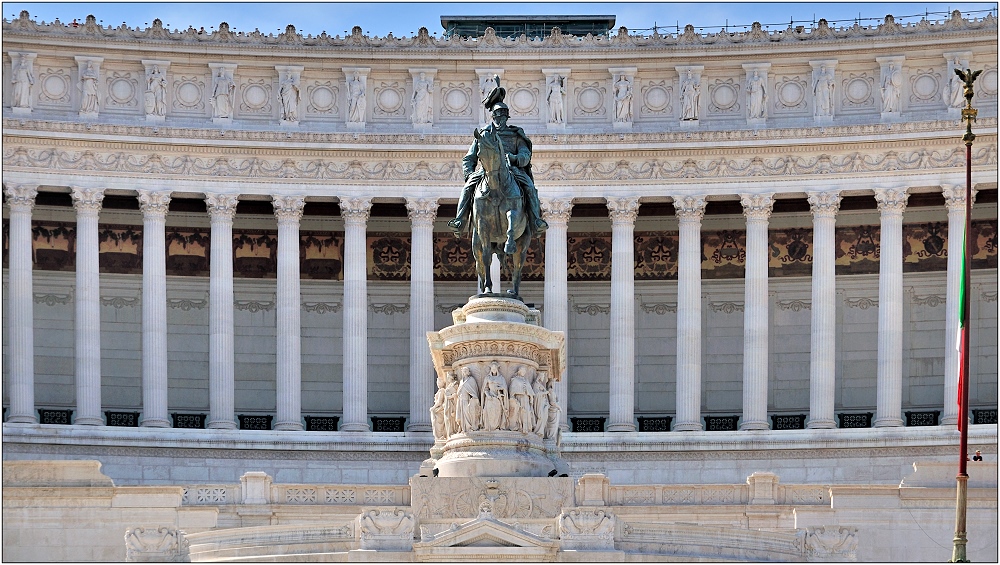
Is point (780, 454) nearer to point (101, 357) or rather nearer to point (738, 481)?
point (738, 481)

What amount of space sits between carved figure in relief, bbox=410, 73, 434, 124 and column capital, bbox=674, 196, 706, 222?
882 cm

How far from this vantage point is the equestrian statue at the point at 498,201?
55.9 metres

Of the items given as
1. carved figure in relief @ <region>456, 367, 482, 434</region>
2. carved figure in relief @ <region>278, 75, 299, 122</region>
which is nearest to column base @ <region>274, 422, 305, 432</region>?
carved figure in relief @ <region>278, 75, 299, 122</region>

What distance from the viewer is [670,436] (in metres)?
80.7

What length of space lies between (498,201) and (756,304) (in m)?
28.5

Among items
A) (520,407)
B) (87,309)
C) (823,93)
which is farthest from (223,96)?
(520,407)

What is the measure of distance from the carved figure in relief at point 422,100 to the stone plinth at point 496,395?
2964cm

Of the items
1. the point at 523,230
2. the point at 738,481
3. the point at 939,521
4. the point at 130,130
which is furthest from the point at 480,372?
the point at 130,130

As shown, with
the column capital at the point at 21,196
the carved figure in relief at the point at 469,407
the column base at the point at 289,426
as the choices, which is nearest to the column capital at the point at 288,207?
the column base at the point at 289,426

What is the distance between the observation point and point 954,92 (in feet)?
272

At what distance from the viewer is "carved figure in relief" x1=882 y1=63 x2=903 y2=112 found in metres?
83.4

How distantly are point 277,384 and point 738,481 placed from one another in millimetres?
15713

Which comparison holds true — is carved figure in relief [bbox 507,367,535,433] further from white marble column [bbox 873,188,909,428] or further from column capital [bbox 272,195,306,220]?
column capital [bbox 272,195,306,220]

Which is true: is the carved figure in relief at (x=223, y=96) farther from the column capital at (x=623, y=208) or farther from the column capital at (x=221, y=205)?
the column capital at (x=623, y=208)
